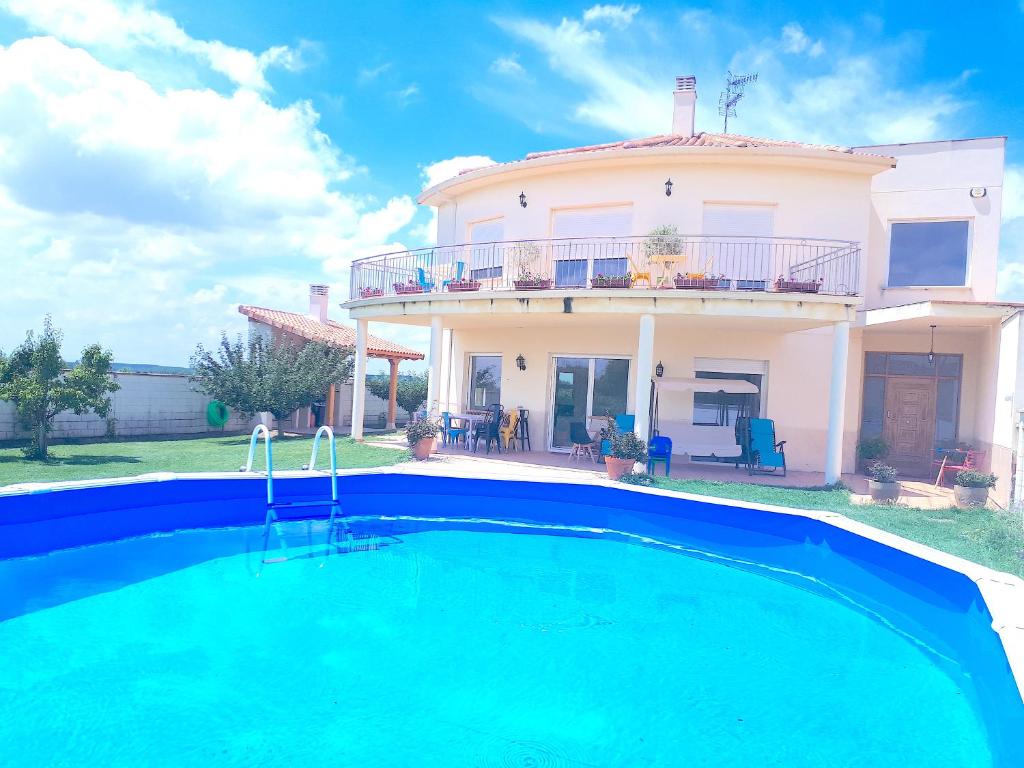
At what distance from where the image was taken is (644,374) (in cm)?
1123

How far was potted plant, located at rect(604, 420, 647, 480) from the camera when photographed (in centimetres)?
1078

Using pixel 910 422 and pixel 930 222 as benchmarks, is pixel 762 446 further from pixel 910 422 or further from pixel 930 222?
pixel 930 222

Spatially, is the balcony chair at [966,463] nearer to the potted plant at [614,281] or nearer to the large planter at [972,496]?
the large planter at [972,496]

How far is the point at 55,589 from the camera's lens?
21.1 ft

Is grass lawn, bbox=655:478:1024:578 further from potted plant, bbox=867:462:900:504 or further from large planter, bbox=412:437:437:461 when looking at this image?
large planter, bbox=412:437:437:461

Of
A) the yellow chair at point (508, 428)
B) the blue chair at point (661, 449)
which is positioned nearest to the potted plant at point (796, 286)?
the blue chair at point (661, 449)

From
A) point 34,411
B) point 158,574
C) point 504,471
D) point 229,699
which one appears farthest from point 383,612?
point 34,411

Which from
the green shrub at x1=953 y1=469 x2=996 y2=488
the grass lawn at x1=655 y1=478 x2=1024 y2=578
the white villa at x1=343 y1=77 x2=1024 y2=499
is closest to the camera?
the grass lawn at x1=655 y1=478 x2=1024 y2=578

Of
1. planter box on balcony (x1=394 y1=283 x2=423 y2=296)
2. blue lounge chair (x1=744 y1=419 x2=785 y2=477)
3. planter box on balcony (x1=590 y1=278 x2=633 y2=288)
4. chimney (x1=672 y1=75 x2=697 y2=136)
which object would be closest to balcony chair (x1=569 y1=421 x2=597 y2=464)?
blue lounge chair (x1=744 y1=419 x2=785 y2=477)

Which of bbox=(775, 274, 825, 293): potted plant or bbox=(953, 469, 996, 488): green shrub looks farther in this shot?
bbox=(775, 274, 825, 293): potted plant

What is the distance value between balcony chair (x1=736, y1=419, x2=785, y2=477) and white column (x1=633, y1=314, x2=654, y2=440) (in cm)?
268

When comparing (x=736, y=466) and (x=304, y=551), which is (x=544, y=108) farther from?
(x=304, y=551)

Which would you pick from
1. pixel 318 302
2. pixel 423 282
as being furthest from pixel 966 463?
pixel 318 302

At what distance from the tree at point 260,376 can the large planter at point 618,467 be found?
9453 mm
